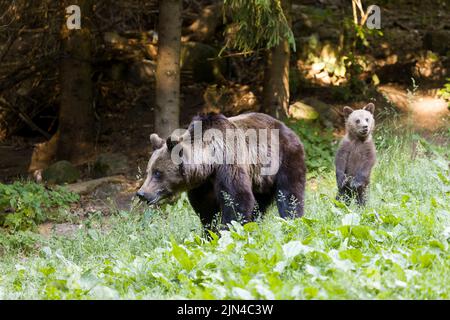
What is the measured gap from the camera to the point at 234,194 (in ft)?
24.5

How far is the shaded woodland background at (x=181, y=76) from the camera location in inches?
536

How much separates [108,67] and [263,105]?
Result: 4.18m

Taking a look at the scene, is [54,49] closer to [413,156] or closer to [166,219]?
[166,219]

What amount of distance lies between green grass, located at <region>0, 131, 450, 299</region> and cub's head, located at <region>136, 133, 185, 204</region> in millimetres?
566

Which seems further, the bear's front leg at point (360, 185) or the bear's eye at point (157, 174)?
the bear's front leg at point (360, 185)

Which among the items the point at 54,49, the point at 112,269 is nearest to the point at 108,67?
the point at 54,49

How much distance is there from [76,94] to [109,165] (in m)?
1.68

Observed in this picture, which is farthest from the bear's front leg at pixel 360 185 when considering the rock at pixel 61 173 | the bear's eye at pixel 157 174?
the rock at pixel 61 173

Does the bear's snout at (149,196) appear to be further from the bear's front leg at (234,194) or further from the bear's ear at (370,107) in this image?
the bear's ear at (370,107)

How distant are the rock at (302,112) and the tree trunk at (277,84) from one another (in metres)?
0.34

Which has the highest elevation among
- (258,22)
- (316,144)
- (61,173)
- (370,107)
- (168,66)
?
(258,22)

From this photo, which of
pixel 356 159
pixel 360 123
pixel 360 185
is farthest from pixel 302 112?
pixel 360 185

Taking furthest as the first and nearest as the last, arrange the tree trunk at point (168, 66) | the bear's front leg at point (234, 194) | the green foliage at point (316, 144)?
the green foliage at point (316, 144) < the tree trunk at point (168, 66) < the bear's front leg at point (234, 194)

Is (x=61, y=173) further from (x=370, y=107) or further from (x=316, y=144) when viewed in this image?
(x=370, y=107)
